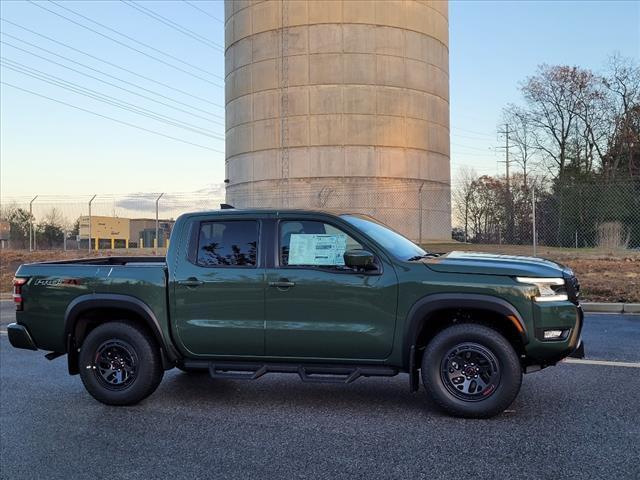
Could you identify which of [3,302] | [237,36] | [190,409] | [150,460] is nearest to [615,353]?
[190,409]

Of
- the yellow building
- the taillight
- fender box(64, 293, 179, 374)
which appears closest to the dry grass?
the yellow building

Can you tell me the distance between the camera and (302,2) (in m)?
35.5

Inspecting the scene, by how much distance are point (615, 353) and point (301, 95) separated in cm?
3011

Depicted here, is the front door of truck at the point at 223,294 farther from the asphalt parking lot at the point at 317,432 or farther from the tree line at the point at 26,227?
the tree line at the point at 26,227

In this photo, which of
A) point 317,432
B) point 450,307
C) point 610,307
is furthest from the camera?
point 610,307

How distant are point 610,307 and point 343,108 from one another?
25793mm

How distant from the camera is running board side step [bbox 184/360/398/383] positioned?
5.16m

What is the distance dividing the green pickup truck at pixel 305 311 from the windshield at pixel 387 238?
3 cm

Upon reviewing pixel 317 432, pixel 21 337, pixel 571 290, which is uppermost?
pixel 571 290

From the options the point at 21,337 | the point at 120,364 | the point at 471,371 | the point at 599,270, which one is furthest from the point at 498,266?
the point at 599,270

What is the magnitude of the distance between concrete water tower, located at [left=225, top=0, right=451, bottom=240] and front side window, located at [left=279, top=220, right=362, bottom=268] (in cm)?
2832

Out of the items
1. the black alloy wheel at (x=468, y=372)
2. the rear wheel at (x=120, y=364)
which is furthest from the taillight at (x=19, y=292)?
the black alloy wheel at (x=468, y=372)

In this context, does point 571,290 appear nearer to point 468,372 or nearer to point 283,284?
point 468,372

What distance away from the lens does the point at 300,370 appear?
530 cm
